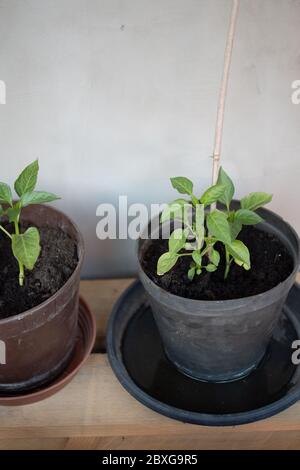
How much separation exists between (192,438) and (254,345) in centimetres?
20

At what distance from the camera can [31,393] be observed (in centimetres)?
88

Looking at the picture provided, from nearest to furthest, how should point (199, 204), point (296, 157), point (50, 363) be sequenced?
point (199, 204), point (50, 363), point (296, 157)

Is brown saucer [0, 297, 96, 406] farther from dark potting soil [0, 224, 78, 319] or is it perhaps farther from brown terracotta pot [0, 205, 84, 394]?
dark potting soil [0, 224, 78, 319]

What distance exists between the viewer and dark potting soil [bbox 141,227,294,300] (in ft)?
2.76

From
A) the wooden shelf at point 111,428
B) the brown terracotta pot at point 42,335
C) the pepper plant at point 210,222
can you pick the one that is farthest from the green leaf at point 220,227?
the wooden shelf at point 111,428

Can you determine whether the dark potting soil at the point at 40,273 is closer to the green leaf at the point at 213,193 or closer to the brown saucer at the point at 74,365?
the brown saucer at the point at 74,365

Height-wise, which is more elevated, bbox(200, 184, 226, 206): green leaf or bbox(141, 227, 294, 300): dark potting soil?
bbox(200, 184, 226, 206): green leaf

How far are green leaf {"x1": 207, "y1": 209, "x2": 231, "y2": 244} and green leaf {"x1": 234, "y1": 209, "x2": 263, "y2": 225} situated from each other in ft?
0.22

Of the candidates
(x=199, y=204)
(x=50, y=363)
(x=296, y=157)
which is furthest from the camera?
(x=296, y=157)

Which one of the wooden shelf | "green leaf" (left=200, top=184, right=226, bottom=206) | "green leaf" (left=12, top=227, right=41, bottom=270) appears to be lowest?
the wooden shelf

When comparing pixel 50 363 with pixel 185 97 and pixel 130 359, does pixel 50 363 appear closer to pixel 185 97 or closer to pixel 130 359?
pixel 130 359

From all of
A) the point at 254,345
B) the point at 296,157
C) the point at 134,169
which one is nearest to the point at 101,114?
the point at 134,169

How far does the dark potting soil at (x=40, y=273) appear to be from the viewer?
83 centimetres

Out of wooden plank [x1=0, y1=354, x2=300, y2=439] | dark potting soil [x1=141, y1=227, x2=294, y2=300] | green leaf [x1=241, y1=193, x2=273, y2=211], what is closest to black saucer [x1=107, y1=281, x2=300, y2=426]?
wooden plank [x1=0, y1=354, x2=300, y2=439]
